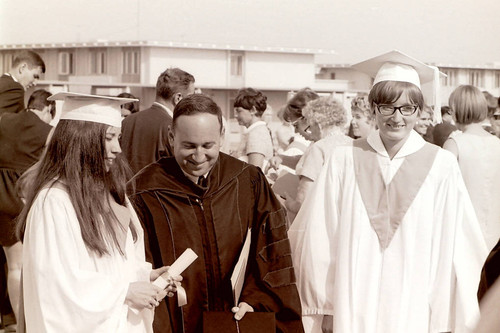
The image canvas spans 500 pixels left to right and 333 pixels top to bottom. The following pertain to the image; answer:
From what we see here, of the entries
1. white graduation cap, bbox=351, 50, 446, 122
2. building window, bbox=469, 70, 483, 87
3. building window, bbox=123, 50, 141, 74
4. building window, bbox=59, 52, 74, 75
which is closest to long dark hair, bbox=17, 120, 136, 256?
white graduation cap, bbox=351, 50, 446, 122

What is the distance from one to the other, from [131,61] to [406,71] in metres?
39.4

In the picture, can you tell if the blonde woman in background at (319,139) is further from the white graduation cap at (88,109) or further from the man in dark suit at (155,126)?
the white graduation cap at (88,109)

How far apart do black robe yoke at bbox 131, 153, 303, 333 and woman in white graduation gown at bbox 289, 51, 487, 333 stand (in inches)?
15.2

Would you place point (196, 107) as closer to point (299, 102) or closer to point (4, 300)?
point (299, 102)

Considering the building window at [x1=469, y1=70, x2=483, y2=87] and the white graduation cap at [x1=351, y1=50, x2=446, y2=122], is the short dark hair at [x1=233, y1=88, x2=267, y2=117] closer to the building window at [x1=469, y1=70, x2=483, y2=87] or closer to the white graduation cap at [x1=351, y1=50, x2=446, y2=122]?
the white graduation cap at [x1=351, y1=50, x2=446, y2=122]

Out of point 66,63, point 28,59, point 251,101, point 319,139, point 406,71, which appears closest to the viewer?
point 406,71

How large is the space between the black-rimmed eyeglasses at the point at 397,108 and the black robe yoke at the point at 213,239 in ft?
2.79

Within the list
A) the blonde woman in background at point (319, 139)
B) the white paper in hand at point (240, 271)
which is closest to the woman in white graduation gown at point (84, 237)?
the white paper in hand at point (240, 271)

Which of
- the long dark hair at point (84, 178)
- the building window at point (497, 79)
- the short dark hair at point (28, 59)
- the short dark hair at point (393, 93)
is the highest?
the building window at point (497, 79)

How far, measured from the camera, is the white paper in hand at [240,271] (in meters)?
4.17

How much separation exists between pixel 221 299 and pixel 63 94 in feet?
4.18

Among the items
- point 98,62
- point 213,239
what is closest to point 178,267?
point 213,239

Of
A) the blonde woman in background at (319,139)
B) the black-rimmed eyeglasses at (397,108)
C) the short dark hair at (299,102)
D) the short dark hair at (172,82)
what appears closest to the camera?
the black-rimmed eyeglasses at (397,108)

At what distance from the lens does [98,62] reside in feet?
149
